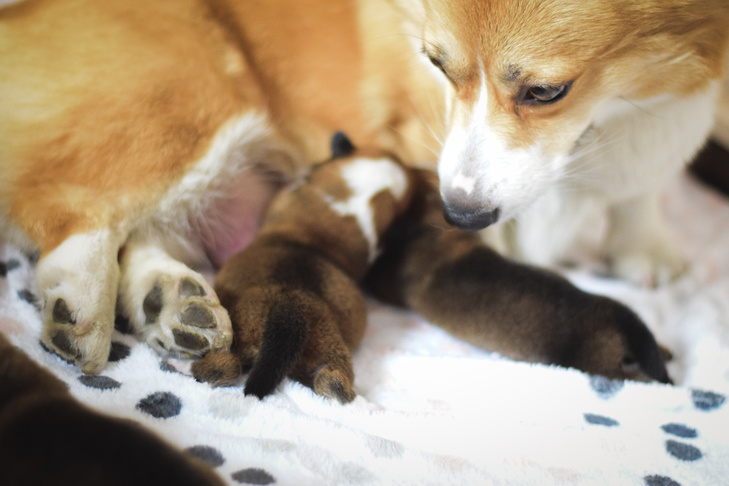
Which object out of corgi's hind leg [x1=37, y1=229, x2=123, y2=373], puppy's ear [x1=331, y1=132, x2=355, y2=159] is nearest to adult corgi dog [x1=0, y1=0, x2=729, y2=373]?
corgi's hind leg [x1=37, y1=229, x2=123, y2=373]

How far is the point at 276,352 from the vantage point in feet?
2.86

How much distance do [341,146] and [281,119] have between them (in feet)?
0.66

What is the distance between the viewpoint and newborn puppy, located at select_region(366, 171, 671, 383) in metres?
1.00

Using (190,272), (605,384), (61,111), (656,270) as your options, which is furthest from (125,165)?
(656,270)

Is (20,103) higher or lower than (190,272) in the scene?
higher

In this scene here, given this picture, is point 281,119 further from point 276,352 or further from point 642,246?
point 642,246

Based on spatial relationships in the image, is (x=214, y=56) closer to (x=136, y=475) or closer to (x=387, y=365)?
(x=387, y=365)

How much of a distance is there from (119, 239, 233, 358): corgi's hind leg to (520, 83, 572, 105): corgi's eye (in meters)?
0.64

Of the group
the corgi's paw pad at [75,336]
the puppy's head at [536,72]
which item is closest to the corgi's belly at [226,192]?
the corgi's paw pad at [75,336]

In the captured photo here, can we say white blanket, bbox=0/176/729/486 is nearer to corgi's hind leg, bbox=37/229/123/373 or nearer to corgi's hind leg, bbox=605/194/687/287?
corgi's hind leg, bbox=37/229/123/373

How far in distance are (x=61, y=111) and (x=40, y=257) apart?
0.29 m

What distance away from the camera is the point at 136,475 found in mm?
595

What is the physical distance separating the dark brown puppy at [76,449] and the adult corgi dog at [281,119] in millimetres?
252

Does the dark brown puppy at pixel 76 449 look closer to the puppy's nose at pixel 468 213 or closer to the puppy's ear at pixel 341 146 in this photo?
the puppy's nose at pixel 468 213
